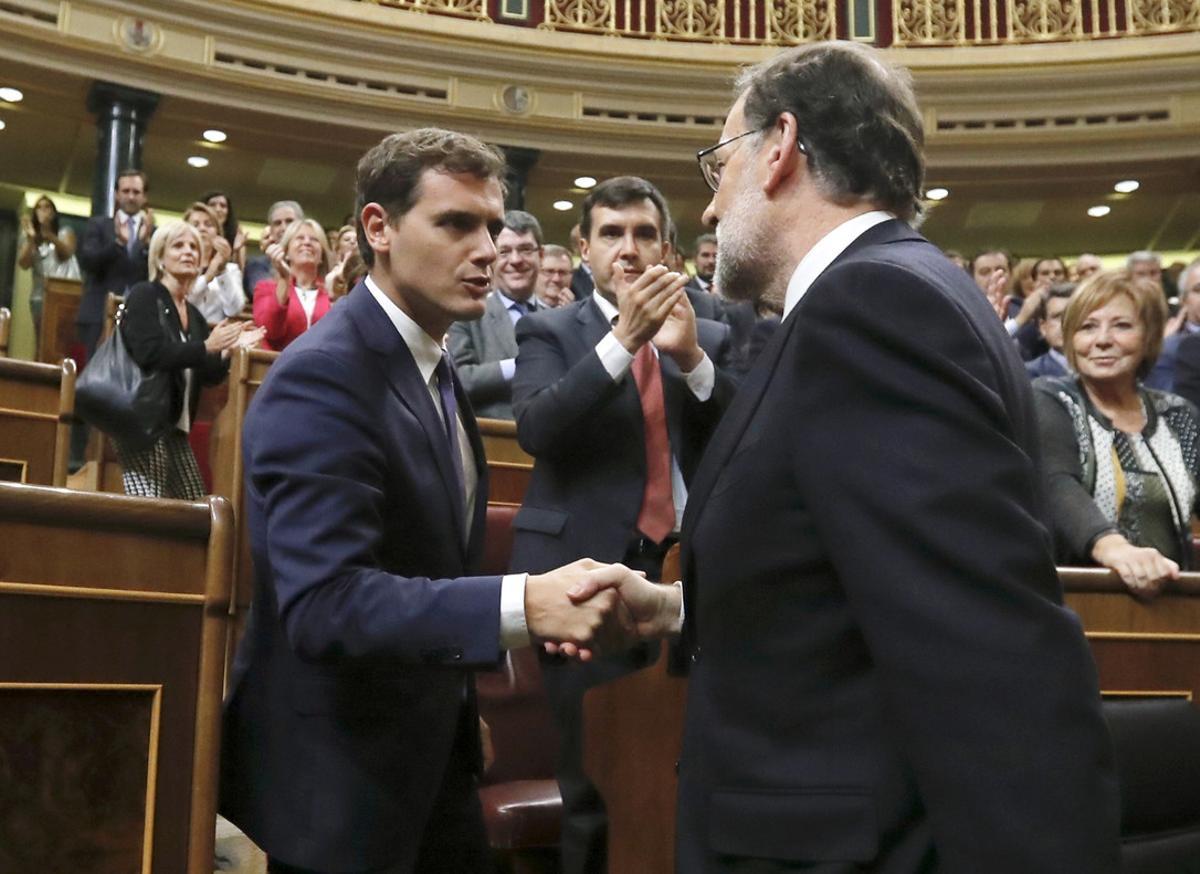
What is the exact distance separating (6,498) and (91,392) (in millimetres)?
2042

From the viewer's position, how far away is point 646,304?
1.77 metres

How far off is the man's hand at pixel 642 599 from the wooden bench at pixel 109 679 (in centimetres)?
43

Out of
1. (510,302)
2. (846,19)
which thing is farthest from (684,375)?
(846,19)

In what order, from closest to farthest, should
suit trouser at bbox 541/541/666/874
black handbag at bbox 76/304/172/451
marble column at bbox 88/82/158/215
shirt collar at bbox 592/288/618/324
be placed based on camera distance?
suit trouser at bbox 541/541/666/874, shirt collar at bbox 592/288/618/324, black handbag at bbox 76/304/172/451, marble column at bbox 88/82/158/215

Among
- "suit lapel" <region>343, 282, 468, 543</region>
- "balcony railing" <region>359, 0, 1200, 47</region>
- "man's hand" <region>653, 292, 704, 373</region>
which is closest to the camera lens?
"suit lapel" <region>343, 282, 468, 543</region>

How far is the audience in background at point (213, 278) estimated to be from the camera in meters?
4.68

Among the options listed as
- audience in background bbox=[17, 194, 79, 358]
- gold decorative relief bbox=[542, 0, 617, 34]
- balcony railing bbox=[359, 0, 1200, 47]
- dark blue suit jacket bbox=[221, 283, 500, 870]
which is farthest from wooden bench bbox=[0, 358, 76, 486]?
gold decorative relief bbox=[542, 0, 617, 34]

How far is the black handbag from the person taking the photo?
3123 mm

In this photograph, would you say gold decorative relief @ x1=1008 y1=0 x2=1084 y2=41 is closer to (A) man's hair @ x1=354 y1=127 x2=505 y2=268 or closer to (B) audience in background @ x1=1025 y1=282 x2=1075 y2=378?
(B) audience in background @ x1=1025 y1=282 x2=1075 y2=378

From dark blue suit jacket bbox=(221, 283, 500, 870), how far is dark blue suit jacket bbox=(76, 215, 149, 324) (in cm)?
444

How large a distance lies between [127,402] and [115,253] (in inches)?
100

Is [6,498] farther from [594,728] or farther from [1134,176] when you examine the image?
[1134,176]

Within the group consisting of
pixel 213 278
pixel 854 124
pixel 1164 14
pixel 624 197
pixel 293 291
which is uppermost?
pixel 1164 14

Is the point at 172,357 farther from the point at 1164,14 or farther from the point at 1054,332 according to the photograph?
the point at 1164,14
